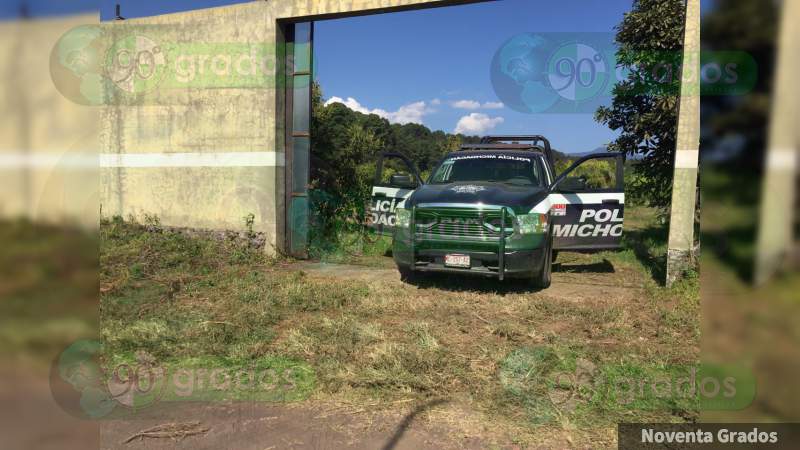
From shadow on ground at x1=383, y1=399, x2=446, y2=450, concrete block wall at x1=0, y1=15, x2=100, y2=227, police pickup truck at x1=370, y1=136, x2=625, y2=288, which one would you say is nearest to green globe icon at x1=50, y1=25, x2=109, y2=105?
concrete block wall at x1=0, y1=15, x2=100, y2=227

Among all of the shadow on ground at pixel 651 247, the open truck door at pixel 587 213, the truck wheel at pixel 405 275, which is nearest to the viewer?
the open truck door at pixel 587 213

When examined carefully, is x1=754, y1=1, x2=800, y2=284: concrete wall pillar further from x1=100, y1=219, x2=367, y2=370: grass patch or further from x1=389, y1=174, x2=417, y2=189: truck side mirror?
x1=389, y1=174, x2=417, y2=189: truck side mirror

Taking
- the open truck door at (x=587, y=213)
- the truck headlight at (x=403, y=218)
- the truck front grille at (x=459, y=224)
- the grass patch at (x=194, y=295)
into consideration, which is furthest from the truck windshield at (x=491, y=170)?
the grass patch at (x=194, y=295)

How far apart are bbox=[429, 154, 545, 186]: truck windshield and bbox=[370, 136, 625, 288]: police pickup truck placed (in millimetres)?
14

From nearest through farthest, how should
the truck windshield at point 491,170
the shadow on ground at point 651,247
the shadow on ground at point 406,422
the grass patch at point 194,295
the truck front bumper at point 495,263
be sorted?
the shadow on ground at point 406,422 < the grass patch at point 194,295 < the truck front bumper at point 495,263 < the truck windshield at point 491,170 < the shadow on ground at point 651,247

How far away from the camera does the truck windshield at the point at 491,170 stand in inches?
285

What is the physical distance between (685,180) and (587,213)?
1200 millimetres

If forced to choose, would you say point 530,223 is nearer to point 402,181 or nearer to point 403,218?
point 403,218

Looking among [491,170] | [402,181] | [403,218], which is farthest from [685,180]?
[402,181]

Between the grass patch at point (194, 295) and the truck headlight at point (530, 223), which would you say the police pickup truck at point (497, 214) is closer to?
the truck headlight at point (530, 223)

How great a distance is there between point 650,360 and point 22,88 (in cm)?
451

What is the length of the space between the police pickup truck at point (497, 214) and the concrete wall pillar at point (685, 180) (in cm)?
66

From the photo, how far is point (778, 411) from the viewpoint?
22.4 inches

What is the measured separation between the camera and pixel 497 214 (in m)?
6.07
